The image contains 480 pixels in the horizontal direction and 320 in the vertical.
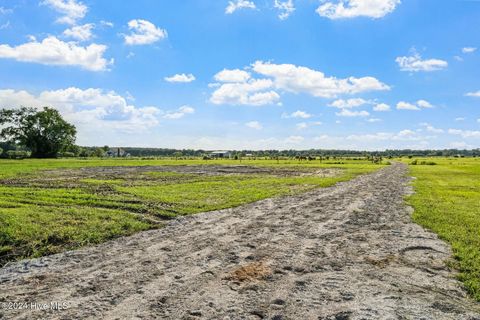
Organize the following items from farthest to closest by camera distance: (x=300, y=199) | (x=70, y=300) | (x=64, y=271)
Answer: (x=300, y=199)
(x=64, y=271)
(x=70, y=300)

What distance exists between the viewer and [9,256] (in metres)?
8.98

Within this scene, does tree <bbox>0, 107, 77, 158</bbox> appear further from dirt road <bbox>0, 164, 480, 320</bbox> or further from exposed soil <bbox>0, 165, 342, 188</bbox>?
dirt road <bbox>0, 164, 480, 320</bbox>

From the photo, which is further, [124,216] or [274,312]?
[124,216]

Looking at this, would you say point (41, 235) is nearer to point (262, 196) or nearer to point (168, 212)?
point (168, 212)

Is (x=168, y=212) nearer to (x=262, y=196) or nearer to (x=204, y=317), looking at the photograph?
(x=262, y=196)

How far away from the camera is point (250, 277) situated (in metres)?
7.48

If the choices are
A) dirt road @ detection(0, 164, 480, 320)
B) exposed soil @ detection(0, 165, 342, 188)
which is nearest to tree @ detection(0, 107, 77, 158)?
exposed soil @ detection(0, 165, 342, 188)

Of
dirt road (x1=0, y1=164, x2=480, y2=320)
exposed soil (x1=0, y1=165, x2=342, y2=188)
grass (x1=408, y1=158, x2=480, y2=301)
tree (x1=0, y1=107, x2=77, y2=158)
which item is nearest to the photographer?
dirt road (x1=0, y1=164, x2=480, y2=320)

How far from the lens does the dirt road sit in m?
5.96

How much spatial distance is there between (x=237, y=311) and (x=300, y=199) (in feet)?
48.2

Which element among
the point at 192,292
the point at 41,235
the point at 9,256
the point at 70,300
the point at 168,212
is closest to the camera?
the point at 70,300

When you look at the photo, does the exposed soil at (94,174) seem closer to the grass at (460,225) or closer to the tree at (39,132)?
the grass at (460,225)

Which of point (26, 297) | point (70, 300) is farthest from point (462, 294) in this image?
point (26, 297)

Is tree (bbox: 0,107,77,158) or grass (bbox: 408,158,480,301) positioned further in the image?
tree (bbox: 0,107,77,158)
